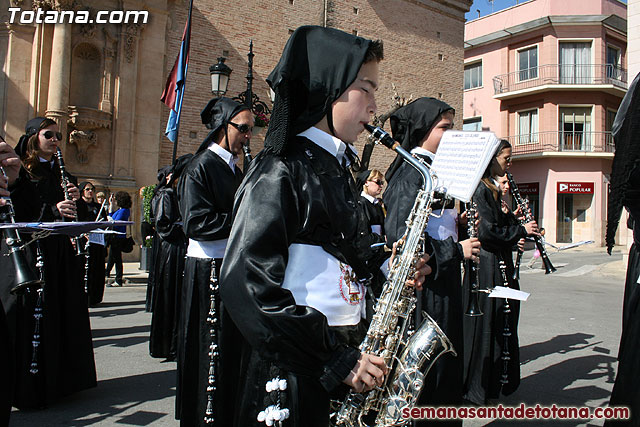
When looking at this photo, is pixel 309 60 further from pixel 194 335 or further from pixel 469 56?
pixel 469 56

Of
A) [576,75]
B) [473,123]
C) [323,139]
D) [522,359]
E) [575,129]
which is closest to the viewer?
[323,139]

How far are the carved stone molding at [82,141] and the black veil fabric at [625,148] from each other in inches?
615

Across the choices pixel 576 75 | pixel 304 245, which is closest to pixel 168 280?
pixel 304 245

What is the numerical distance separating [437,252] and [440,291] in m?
0.27

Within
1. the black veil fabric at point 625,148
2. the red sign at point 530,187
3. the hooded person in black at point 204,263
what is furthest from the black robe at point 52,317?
the red sign at point 530,187

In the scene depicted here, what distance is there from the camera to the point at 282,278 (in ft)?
5.98

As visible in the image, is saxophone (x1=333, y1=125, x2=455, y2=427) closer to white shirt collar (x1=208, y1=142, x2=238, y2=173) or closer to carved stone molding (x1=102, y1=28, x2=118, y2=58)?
white shirt collar (x1=208, y1=142, x2=238, y2=173)

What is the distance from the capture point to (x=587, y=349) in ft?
22.5

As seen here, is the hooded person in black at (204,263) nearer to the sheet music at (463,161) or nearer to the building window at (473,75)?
the sheet music at (463,161)

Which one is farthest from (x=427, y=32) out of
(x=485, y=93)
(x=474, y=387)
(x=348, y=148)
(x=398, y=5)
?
(x=348, y=148)

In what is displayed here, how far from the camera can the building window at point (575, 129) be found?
33.0 m

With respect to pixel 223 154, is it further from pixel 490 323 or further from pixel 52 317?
pixel 490 323

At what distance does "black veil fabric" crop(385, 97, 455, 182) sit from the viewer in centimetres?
368

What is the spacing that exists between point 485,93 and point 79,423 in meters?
36.4
